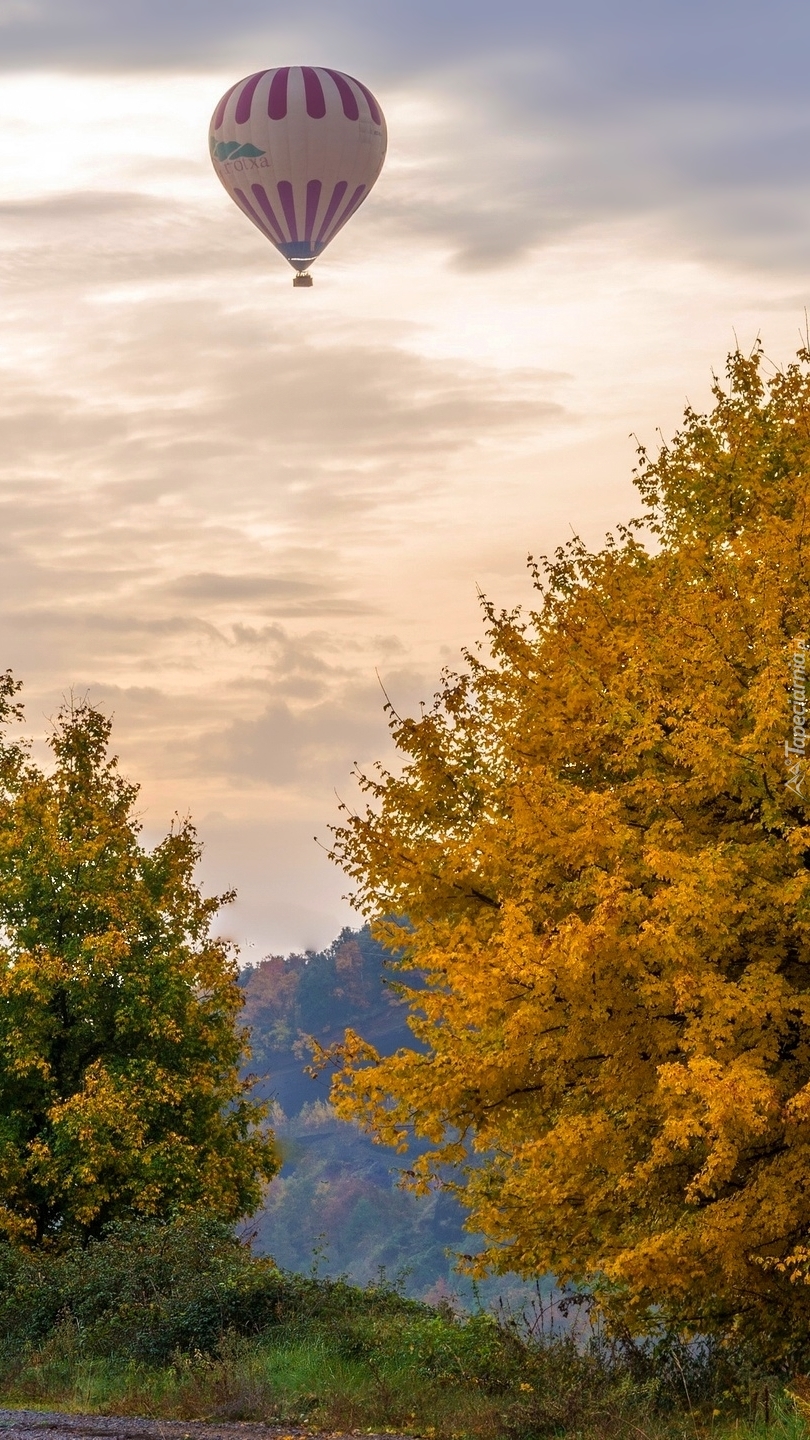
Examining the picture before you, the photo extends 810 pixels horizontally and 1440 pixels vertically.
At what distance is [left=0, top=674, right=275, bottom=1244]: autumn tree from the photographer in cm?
2864

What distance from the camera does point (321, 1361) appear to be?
16.7 meters

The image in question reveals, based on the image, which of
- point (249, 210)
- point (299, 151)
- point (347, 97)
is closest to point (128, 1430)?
point (299, 151)

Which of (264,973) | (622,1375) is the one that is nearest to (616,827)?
(622,1375)

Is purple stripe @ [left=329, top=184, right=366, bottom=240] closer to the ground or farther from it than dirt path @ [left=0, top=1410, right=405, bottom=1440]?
farther from it

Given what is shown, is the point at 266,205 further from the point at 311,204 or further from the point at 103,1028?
the point at 103,1028

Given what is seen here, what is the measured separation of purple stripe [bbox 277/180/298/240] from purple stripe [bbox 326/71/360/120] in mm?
2593

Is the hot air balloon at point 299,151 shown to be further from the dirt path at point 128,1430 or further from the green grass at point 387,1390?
the dirt path at point 128,1430

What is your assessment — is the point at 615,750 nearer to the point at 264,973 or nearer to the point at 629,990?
the point at 629,990

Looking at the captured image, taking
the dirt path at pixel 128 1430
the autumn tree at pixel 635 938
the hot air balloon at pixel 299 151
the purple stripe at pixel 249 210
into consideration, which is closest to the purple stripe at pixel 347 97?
the hot air balloon at pixel 299 151

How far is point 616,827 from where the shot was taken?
17078 millimetres

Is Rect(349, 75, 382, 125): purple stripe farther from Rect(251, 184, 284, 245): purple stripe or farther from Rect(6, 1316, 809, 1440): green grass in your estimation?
Rect(6, 1316, 809, 1440): green grass

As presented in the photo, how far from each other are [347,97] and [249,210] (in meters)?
4.25

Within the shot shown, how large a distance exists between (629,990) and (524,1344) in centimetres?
387

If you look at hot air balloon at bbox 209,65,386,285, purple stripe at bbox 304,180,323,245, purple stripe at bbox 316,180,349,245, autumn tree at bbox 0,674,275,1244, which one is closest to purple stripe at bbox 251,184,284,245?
hot air balloon at bbox 209,65,386,285
